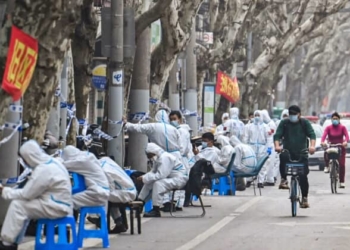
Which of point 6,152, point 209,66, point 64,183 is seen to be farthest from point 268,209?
point 209,66

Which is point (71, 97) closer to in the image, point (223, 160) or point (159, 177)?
point (159, 177)

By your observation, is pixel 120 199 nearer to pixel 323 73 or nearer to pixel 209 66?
pixel 209 66

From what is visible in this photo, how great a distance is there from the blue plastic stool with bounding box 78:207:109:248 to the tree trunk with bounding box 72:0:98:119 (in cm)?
683

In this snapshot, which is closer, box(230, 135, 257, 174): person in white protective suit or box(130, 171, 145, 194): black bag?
box(130, 171, 145, 194): black bag

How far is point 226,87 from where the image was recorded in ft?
142

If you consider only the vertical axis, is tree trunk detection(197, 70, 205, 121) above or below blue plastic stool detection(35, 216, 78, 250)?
above

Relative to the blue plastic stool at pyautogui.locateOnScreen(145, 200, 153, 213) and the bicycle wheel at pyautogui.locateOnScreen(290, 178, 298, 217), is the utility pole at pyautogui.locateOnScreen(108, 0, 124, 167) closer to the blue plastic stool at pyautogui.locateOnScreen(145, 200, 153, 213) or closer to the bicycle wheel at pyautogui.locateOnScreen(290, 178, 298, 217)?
the blue plastic stool at pyautogui.locateOnScreen(145, 200, 153, 213)

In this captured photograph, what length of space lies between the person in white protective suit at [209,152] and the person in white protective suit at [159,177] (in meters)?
5.19

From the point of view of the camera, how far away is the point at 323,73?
9025 centimetres

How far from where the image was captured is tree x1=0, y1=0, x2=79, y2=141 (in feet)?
54.0

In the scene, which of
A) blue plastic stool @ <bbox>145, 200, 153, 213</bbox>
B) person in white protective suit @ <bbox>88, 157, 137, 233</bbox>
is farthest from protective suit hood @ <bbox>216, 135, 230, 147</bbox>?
person in white protective suit @ <bbox>88, 157, 137, 233</bbox>

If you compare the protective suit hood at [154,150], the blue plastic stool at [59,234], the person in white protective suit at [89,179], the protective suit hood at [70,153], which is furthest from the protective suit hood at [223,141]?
the blue plastic stool at [59,234]

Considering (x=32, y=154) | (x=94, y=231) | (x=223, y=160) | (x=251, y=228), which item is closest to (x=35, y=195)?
(x=32, y=154)

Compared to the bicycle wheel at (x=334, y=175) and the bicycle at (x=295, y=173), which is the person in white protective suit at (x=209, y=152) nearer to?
the bicycle wheel at (x=334, y=175)
